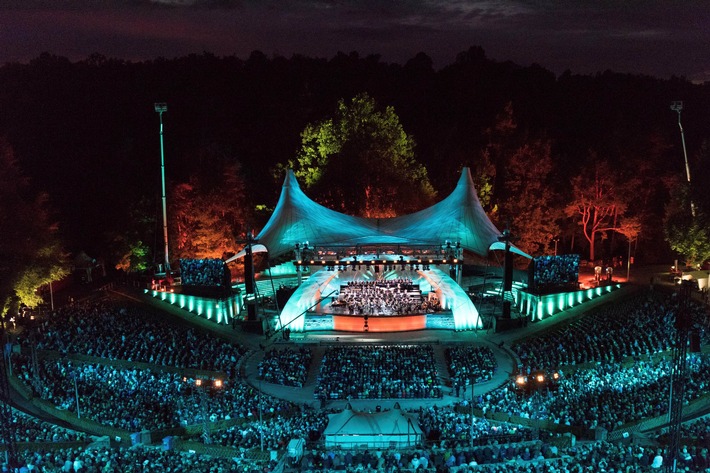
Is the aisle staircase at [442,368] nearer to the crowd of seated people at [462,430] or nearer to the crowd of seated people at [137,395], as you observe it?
the crowd of seated people at [462,430]

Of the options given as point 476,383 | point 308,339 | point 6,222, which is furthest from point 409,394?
point 6,222

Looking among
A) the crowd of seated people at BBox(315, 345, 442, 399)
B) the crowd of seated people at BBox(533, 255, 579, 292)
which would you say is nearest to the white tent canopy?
the crowd of seated people at BBox(533, 255, 579, 292)

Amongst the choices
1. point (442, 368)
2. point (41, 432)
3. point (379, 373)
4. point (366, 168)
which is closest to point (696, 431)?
point (442, 368)

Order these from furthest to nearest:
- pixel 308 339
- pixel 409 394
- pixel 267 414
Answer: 1. pixel 308 339
2. pixel 409 394
3. pixel 267 414

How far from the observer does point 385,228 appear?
34969 millimetres

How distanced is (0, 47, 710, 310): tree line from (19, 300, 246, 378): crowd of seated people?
6.10 meters

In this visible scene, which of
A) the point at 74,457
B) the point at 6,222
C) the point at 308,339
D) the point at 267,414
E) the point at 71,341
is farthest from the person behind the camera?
the point at 6,222

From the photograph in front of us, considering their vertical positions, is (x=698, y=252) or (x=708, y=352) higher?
(x=698, y=252)

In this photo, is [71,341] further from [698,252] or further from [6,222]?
[698,252]

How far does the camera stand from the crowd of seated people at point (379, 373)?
2423 centimetres

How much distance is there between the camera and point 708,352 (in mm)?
25062

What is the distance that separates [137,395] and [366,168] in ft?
76.4

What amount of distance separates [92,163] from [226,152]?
10354mm

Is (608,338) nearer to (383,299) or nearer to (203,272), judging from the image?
(383,299)
